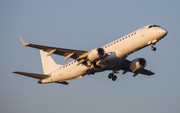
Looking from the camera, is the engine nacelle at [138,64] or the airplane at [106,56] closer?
the airplane at [106,56]

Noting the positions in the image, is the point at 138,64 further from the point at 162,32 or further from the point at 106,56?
the point at 162,32

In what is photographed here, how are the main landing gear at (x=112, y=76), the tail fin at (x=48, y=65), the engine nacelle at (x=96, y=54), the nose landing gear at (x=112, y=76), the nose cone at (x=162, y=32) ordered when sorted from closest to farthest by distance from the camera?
the nose cone at (x=162, y=32) < the engine nacelle at (x=96, y=54) < the nose landing gear at (x=112, y=76) < the main landing gear at (x=112, y=76) < the tail fin at (x=48, y=65)

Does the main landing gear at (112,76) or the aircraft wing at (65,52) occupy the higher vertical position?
the aircraft wing at (65,52)

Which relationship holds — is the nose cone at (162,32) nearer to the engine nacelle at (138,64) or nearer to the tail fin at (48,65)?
the engine nacelle at (138,64)

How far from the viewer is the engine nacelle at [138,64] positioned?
1635 inches

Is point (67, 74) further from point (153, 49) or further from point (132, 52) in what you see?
point (153, 49)

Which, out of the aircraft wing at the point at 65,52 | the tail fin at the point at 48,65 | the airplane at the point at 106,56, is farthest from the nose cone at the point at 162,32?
the tail fin at the point at 48,65

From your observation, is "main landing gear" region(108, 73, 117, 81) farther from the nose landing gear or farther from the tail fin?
the tail fin

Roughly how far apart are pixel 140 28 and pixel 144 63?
6.82 metres

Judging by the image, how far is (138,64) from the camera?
136 ft

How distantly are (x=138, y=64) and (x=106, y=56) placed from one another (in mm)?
6868

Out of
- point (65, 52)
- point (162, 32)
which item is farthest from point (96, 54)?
point (162, 32)

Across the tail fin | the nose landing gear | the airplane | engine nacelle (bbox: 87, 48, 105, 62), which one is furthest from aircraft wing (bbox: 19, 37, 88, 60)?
the tail fin

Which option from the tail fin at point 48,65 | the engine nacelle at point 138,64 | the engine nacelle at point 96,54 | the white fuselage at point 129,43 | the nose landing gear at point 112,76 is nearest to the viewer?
the white fuselage at point 129,43
